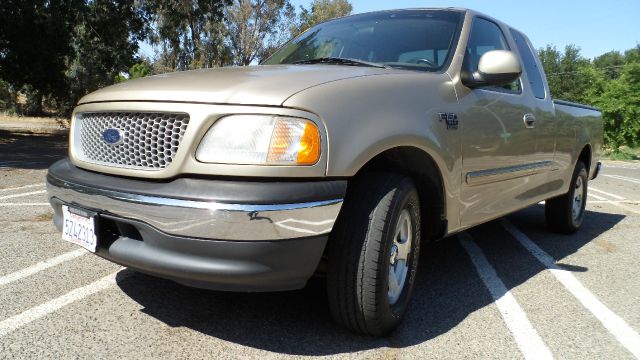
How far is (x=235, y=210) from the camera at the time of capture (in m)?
1.97

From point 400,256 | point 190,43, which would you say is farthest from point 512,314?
point 190,43

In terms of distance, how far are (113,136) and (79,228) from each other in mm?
460

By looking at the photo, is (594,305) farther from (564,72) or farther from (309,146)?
(564,72)

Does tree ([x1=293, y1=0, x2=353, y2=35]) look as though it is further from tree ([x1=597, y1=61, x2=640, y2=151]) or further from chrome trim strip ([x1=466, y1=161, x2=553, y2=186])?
chrome trim strip ([x1=466, y1=161, x2=553, y2=186])

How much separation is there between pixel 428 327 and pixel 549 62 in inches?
2270

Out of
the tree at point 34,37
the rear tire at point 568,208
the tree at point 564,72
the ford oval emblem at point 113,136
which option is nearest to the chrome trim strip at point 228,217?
the ford oval emblem at point 113,136

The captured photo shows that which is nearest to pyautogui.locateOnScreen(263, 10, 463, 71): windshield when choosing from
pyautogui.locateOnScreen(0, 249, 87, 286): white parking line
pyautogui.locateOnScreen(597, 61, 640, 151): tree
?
pyautogui.locateOnScreen(0, 249, 87, 286): white parking line

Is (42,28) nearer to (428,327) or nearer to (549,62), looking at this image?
(428,327)

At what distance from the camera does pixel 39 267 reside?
11.2 ft

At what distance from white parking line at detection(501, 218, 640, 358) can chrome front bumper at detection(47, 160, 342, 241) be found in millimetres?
1740

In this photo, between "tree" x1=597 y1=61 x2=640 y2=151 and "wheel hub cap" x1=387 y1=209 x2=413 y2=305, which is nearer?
"wheel hub cap" x1=387 y1=209 x2=413 y2=305

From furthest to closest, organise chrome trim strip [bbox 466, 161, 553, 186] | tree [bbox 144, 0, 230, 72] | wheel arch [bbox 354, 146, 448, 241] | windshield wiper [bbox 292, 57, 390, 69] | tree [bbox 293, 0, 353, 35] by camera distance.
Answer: tree [bbox 293, 0, 353, 35] → tree [bbox 144, 0, 230, 72] → chrome trim strip [bbox 466, 161, 553, 186] → windshield wiper [bbox 292, 57, 390, 69] → wheel arch [bbox 354, 146, 448, 241]

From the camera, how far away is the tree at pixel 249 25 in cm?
3550

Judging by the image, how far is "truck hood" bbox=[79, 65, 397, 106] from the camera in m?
2.15
